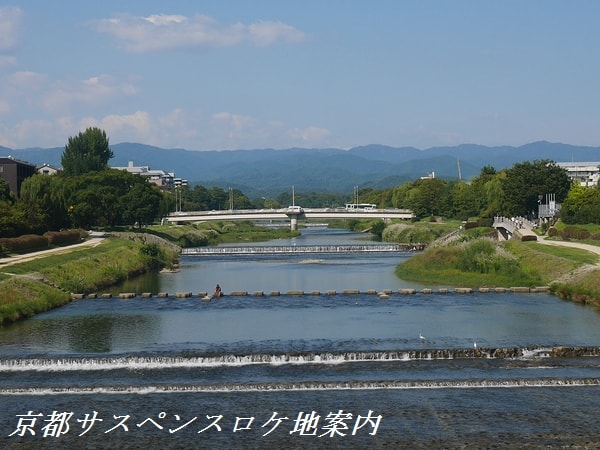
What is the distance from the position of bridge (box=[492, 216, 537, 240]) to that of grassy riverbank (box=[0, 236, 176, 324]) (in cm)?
3563

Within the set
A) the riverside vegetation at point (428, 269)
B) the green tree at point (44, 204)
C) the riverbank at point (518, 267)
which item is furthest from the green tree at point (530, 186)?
→ the green tree at point (44, 204)

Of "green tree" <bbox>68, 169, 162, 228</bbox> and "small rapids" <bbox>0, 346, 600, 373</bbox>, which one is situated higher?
"green tree" <bbox>68, 169, 162, 228</bbox>

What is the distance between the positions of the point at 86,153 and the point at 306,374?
392 ft

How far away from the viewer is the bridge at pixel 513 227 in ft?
272

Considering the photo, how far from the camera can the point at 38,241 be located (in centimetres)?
7488

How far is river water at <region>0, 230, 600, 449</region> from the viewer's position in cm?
2705

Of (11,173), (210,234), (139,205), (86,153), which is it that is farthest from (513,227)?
(86,153)

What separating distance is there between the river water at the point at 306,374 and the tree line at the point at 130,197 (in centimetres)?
3031

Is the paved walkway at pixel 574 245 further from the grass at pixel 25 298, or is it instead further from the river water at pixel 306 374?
the grass at pixel 25 298

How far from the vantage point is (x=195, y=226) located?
14712 centimetres

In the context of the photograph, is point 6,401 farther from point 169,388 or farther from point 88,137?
point 88,137

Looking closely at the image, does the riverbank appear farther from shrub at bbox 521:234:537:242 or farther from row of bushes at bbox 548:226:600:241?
row of bushes at bbox 548:226:600:241

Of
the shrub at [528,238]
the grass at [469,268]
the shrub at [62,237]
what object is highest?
the shrub at [528,238]

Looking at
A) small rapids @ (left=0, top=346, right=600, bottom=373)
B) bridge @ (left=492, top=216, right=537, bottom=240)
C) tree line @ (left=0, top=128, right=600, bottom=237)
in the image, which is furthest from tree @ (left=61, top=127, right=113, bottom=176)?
small rapids @ (left=0, top=346, right=600, bottom=373)
